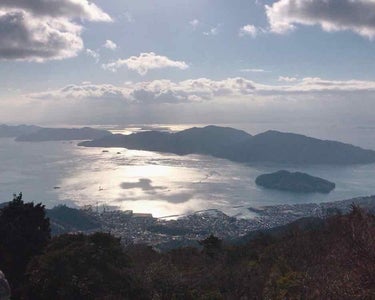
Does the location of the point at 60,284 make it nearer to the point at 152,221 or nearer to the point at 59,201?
the point at 152,221

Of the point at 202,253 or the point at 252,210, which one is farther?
the point at 252,210

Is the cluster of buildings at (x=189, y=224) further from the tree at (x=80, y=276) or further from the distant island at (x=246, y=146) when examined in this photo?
the distant island at (x=246, y=146)

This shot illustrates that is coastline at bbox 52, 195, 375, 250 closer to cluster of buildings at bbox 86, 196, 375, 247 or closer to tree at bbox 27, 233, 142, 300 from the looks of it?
cluster of buildings at bbox 86, 196, 375, 247

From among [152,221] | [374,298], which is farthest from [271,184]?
[374,298]

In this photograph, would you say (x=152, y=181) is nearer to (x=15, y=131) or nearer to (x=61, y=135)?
(x=61, y=135)

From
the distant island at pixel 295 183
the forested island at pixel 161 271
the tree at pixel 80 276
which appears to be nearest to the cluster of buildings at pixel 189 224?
the distant island at pixel 295 183

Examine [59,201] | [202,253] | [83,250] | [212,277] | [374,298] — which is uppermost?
[374,298]
